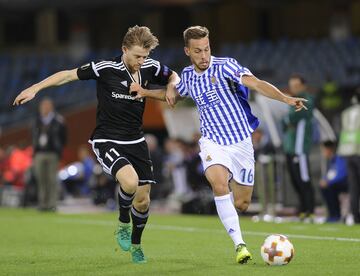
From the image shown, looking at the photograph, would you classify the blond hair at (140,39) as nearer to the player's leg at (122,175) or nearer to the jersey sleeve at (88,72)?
the jersey sleeve at (88,72)

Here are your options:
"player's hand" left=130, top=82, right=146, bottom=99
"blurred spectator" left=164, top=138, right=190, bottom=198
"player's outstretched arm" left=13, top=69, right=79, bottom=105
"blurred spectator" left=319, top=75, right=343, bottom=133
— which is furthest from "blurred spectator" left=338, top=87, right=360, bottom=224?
"blurred spectator" left=319, top=75, right=343, bottom=133

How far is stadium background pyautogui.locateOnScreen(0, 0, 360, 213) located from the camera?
31.8 meters

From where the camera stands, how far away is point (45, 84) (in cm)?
1004

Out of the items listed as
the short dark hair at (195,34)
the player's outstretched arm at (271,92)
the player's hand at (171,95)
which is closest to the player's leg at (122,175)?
the player's hand at (171,95)

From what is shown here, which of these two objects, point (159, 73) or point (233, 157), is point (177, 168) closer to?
point (159, 73)

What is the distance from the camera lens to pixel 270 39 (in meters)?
40.8

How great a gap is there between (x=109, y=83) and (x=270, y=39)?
30823 millimetres

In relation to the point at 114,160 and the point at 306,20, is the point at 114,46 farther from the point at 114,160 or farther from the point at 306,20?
the point at 114,160

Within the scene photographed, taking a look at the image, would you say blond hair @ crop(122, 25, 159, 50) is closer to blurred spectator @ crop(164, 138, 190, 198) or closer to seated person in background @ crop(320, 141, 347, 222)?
seated person in background @ crop(320, 141, 347, 222)

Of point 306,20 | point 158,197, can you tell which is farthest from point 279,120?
point 306,20

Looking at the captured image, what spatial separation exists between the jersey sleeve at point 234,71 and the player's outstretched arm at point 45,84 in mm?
1499

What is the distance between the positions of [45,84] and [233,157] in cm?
200

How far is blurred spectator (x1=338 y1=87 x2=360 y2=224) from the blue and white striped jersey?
6168mm

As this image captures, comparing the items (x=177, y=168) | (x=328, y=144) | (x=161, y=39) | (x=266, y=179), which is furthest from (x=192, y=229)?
(x=161, y=39)
